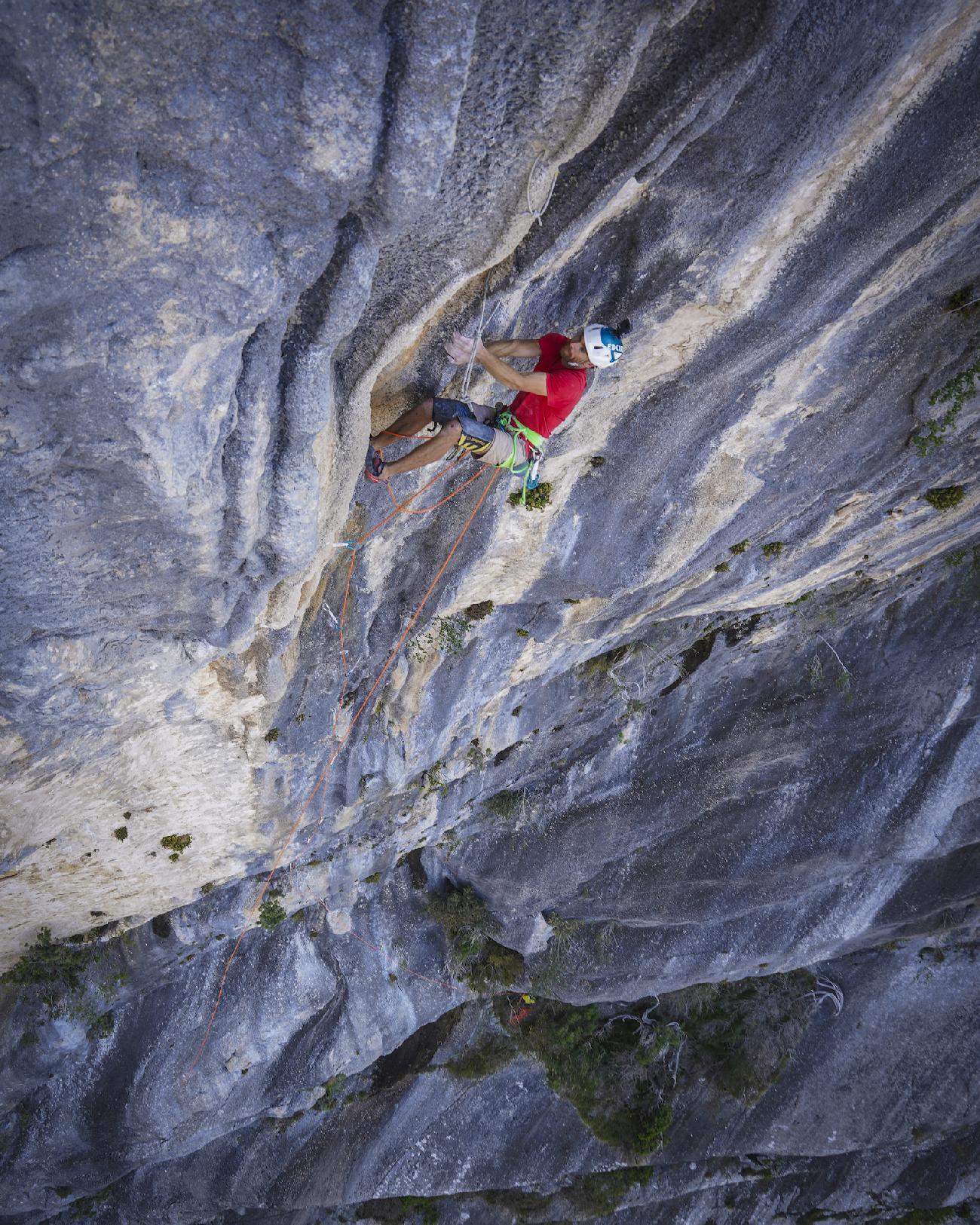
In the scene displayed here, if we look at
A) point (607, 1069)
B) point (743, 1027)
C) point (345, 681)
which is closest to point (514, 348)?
point (345, 681)

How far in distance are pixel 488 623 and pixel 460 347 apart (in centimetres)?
318

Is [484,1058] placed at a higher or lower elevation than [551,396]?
lower

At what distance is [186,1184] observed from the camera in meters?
10.6

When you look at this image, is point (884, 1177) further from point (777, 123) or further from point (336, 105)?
point (336, 105)

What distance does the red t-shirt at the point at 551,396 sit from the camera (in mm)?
4848

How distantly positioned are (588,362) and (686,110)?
4.59 ft

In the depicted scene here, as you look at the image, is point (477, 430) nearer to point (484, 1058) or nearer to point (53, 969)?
point (53, 969)

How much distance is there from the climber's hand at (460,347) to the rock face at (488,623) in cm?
20

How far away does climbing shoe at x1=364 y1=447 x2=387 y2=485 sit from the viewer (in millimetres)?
4961

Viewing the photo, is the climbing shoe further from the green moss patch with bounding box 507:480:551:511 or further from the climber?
the green moss patch with bounding box 507:480:551:511

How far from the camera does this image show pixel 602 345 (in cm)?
459

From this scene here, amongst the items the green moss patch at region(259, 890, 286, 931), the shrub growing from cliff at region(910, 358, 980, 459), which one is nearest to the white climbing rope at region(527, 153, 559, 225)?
the shrub growing from cliff at region(910, 358, 980, 459)

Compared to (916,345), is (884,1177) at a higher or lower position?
lower

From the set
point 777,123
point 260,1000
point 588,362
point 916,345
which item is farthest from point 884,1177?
point 777,123
